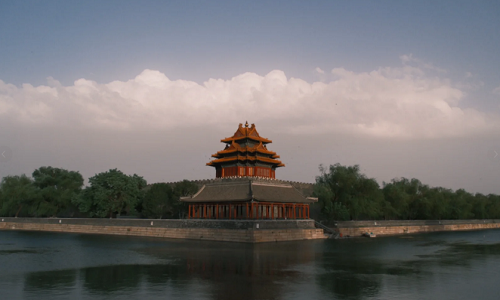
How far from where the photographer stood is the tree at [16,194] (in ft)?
198

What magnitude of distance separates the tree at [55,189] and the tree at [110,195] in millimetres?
6536

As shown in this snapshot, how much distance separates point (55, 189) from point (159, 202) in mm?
23098

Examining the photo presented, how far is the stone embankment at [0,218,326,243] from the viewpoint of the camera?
120 ft

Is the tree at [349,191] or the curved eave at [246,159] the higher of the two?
the curved eave at [246,159]

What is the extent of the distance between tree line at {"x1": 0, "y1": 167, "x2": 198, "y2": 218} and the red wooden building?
17.1ft

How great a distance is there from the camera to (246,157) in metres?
50.1

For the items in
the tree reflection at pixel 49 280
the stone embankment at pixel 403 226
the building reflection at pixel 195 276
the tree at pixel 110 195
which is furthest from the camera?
the tree at pixel 110 195

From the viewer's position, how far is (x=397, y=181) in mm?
69688

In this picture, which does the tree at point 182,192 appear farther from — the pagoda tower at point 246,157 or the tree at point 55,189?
the tree at point 55,189

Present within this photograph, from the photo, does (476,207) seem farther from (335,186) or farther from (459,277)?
(459,277)

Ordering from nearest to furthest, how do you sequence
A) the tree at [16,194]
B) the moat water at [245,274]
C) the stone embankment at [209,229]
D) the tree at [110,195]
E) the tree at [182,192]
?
the moat water at [245,274] < the stone embankment at [209,229] < the tree at [182,192] < the tree at [110,195] < the tree at [16,194]

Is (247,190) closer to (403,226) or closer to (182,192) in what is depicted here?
(182,192)

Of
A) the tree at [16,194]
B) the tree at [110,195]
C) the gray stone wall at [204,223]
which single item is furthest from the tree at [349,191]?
the tree at [16,194]

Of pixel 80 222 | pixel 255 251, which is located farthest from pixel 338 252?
pixel 80 222
